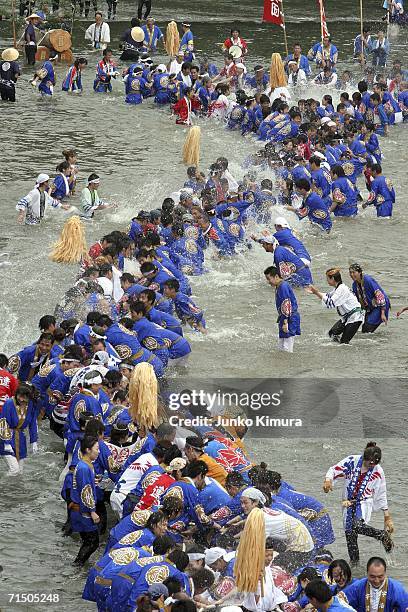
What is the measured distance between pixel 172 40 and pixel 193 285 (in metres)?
12.7

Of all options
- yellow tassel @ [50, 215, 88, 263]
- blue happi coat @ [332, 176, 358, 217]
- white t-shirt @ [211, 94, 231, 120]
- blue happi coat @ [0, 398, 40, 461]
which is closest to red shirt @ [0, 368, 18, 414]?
blue happi coat @ [0, 398, 40, 461]

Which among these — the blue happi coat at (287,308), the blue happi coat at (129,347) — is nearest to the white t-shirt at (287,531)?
the blue happi coat at (129,347)

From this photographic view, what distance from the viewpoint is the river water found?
9.77 metres

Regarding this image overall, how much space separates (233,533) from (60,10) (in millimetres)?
23444

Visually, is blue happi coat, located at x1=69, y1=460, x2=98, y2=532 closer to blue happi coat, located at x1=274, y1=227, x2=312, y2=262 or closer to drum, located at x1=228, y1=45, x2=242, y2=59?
blue happi coat, located at x1=274, y1=227, x2=312, y2=262

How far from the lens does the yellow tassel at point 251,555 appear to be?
26.2 feet

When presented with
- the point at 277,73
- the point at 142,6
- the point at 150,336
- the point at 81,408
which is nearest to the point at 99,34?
the point at 142,6

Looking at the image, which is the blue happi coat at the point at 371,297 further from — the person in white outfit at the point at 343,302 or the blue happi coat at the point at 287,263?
the blue happi coat at the point at 287,263

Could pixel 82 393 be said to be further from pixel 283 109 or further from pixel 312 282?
pixel 283 109

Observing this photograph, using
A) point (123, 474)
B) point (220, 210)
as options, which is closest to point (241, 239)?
point (220, 210)

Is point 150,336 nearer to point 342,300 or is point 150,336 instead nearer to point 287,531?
point 342,300

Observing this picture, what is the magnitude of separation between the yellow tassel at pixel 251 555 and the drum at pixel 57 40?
1871cm

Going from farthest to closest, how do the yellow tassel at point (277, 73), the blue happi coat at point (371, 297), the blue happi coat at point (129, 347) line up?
the yellow tassel at point (277, 73)
the blue happi coat at point (371, 297)
the blue happi coat at point (129, 347)

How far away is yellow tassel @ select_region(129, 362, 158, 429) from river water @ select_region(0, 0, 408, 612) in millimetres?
871
